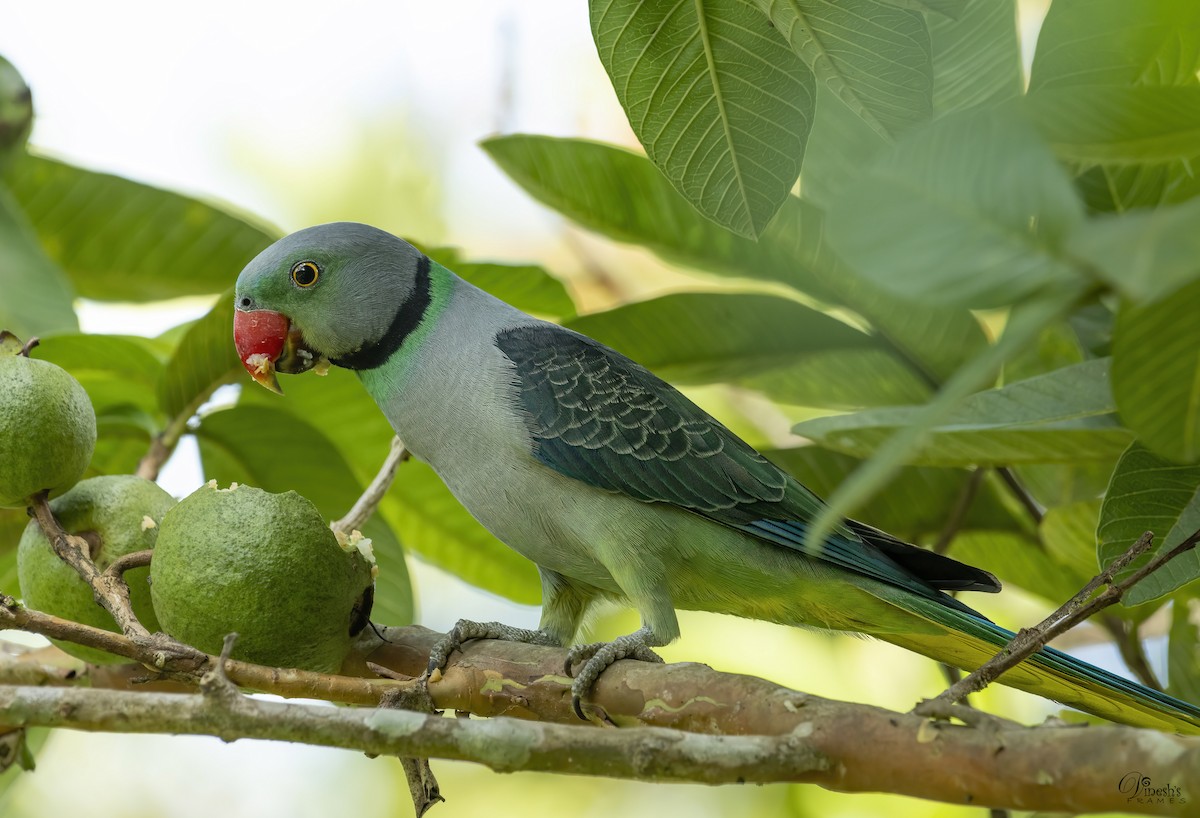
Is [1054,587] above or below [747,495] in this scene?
above

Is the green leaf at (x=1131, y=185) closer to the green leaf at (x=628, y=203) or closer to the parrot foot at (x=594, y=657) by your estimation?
the green leaf at (x=628, y=203)

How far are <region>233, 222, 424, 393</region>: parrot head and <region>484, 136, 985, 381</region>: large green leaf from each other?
1.65 ft

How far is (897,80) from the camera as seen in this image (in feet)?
5.01

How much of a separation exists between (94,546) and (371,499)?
1.72 ft

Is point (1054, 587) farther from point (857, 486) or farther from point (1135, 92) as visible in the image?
point (857, 486)

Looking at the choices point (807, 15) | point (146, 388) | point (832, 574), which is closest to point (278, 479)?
point (146, 388)

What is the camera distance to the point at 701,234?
267 cm

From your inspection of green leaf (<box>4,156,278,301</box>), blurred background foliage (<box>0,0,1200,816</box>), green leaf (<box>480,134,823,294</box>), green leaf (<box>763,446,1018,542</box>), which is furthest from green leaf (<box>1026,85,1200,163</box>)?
green leaf (<box>4,156,278,301</box>)

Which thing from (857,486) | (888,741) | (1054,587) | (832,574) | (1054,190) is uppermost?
(1054,587)

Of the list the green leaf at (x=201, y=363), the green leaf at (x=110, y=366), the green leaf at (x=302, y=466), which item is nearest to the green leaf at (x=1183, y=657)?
the green leaf at (x=302, y=466)

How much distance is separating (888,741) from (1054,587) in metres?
1.62

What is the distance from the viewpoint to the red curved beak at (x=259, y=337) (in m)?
2.24

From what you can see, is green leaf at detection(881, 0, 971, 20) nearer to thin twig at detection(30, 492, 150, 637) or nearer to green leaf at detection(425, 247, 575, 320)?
thin twig at detection(30, 492, 150, 637)

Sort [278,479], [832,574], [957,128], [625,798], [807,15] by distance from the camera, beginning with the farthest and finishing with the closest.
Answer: [625,798], [278,479], [832,574], [807,15], [957,128]
